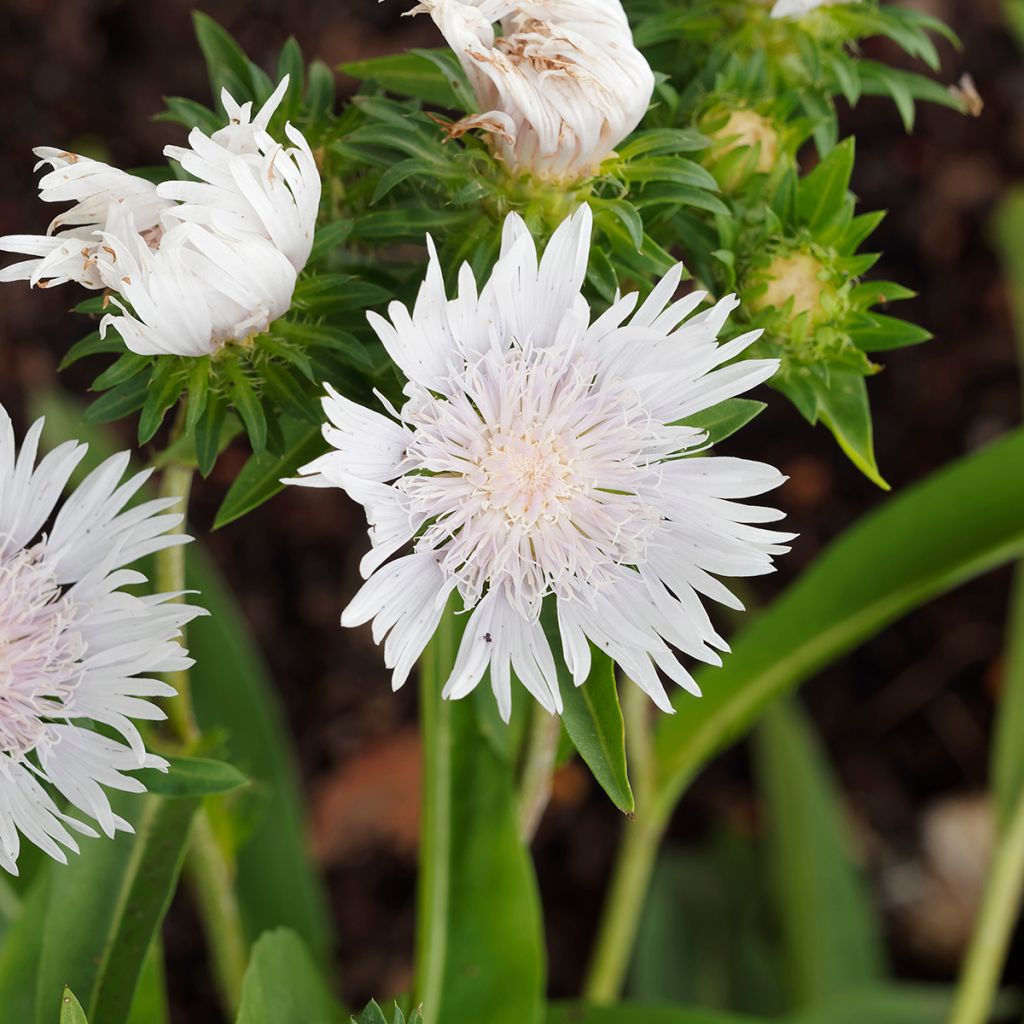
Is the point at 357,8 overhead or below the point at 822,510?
overhead

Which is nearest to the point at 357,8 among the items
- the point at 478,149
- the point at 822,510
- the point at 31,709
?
the point at 822,510

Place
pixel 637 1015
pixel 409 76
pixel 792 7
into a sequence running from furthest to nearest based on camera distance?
pixel 637 1015, pixel 409 76, pixel 792 7

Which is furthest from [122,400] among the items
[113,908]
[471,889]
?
[471,889]

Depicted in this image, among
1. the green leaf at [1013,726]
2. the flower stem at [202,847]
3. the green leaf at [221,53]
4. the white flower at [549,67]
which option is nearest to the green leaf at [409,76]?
the green leaf at [221,53]

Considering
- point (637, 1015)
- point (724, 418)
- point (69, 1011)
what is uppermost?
point (724, 418)

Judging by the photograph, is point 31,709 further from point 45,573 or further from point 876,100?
point 876,100

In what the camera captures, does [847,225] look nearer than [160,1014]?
Yes

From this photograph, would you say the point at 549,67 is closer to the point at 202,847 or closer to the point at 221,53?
the point at 221,53
